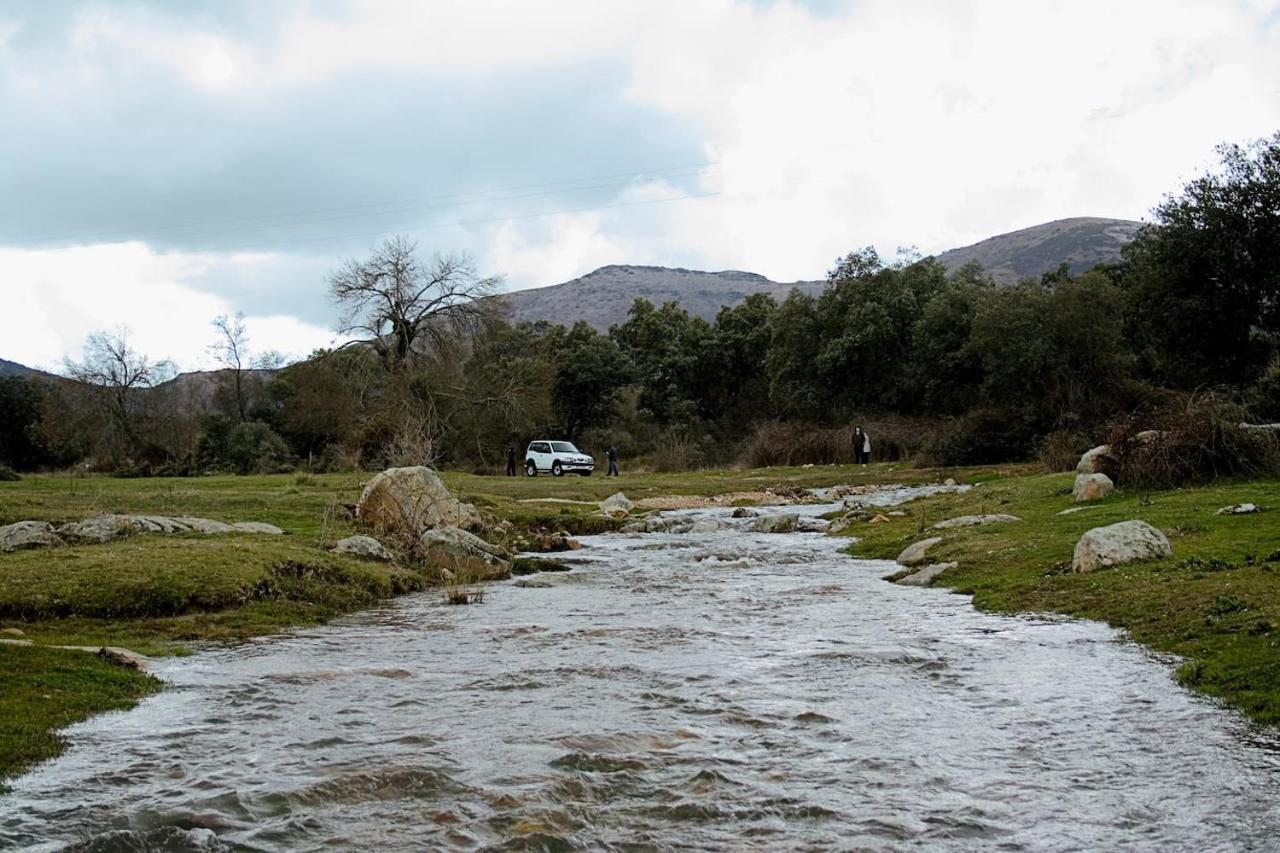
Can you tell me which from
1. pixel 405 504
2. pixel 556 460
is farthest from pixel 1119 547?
pixel 556 460

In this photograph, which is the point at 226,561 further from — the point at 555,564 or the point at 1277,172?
the point at 1277,172

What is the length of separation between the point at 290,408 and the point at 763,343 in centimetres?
3200

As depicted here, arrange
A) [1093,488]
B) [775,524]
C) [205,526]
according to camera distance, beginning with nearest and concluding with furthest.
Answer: [205,526], [1093,488], [775,524]

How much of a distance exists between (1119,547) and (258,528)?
13.5 metres

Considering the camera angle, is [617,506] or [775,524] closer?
[775,524]

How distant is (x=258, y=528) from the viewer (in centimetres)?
1767

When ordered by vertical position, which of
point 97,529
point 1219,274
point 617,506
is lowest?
point 617,506

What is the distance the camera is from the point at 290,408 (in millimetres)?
66875

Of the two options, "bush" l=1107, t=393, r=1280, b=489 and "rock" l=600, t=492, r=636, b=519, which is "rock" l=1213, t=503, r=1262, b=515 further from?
"rock" l=600, t=492, r=636, b=519

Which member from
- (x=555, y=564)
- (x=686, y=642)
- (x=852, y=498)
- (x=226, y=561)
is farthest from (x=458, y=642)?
(x=852, y=498)

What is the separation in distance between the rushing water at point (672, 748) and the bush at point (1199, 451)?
1047 centimetres

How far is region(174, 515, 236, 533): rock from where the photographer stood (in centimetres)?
1664

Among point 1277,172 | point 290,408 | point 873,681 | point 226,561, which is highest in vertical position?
point 1277,172

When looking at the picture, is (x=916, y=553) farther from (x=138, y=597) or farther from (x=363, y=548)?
(x=138, y=597)
